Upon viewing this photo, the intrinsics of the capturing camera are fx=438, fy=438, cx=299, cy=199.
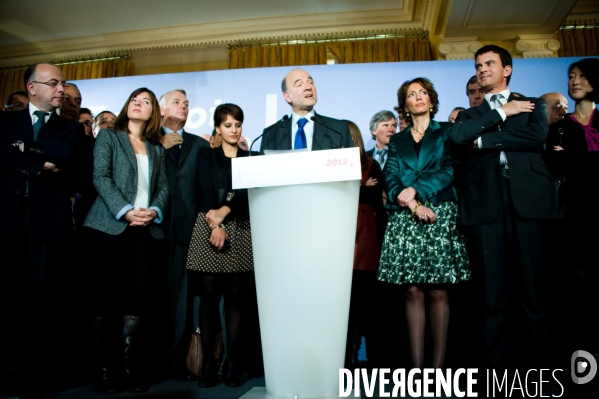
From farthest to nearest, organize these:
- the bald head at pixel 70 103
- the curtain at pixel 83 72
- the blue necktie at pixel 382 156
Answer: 1. the curtain at pixel 83 72
2. the blue necktie at pixel 382 156
3. the bald head at pixel 70 103

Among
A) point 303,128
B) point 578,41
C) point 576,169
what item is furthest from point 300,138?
point 578,41

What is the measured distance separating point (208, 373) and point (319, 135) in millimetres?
1255

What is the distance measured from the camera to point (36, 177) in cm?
207

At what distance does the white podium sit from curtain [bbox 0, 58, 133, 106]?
16.9 ft

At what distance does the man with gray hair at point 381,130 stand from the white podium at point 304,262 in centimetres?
190

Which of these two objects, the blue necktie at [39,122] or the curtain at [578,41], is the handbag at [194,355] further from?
the curtain at [578,41]

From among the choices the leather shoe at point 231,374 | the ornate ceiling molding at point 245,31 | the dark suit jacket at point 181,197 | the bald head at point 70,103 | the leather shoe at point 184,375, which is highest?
the ornate ceiling molding at point 245,31

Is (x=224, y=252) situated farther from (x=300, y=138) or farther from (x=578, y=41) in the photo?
(x=578, y=41)

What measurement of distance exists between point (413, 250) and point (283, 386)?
0.96 metres

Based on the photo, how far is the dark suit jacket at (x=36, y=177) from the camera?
6.52 feet

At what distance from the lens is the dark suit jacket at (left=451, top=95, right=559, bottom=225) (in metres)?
1.94

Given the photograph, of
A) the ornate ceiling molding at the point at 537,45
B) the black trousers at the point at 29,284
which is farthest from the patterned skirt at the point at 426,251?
the ornate ceiling molding at the point at 537,45

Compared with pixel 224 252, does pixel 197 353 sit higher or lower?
lower

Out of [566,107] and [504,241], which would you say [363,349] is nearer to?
[504,241]
